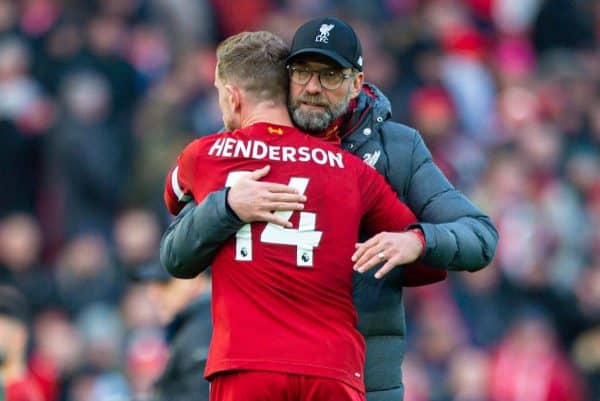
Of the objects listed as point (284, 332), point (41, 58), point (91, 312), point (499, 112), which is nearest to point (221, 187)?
A: point (284, 332)

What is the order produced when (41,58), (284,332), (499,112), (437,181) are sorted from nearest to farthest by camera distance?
(284,332), (437,181), (41,58), (499,112)

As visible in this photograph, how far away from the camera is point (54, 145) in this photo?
13.8 m

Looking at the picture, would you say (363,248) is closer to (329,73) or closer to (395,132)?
(329,73)

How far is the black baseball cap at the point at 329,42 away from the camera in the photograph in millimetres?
6188

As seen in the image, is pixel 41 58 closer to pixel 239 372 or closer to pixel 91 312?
pixel 91 312

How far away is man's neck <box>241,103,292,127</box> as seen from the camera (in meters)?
6.18

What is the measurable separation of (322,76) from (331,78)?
4 centimetres

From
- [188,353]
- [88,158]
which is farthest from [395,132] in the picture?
[88,158]

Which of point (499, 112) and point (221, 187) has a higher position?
point (221, 187)

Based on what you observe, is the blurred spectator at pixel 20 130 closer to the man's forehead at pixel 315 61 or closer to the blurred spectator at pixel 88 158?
the blurred spectator at pixel 88 158

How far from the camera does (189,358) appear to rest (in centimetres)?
826

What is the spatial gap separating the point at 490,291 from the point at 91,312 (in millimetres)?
3036

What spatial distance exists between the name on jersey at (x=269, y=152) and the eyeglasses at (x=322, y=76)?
25cm

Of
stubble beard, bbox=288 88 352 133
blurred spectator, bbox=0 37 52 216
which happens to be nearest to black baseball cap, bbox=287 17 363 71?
stubble beard, bbox=288 88 352 133
